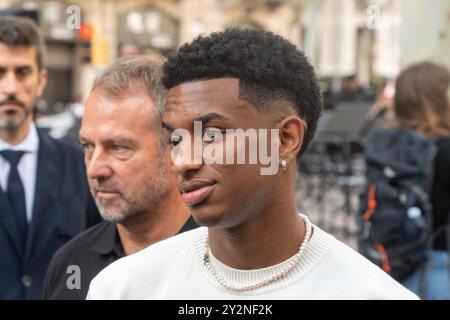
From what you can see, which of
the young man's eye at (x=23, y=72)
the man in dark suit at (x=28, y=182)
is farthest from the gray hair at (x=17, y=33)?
the young man's eye at (x=23, y=72)

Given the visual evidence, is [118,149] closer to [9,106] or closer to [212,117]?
[212,117]

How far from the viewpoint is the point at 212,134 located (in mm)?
1669

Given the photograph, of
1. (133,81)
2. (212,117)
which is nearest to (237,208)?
(212,117)

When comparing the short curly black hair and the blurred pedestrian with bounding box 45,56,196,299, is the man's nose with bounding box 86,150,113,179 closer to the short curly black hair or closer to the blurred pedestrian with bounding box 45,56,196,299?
the blurred pedestrian with bounding box 45,56,196,299

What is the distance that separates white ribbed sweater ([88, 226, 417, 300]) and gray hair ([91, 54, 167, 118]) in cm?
88

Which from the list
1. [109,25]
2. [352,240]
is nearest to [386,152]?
[352,240]

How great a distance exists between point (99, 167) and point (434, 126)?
2.56m

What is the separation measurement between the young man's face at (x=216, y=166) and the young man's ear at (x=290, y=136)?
0.23 feet

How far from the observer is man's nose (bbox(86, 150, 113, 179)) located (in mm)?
2473

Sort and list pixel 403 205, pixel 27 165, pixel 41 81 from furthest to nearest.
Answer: pixel 403 205, pixel 41 81, pixel 27 165

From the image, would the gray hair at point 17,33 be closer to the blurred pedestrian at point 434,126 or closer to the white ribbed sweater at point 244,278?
the blurred pedestrian at point 434,126

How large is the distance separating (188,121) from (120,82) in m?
0.92

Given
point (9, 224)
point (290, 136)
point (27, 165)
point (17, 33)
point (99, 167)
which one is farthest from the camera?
point (17, 33)

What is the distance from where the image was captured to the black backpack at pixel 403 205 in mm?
4371
